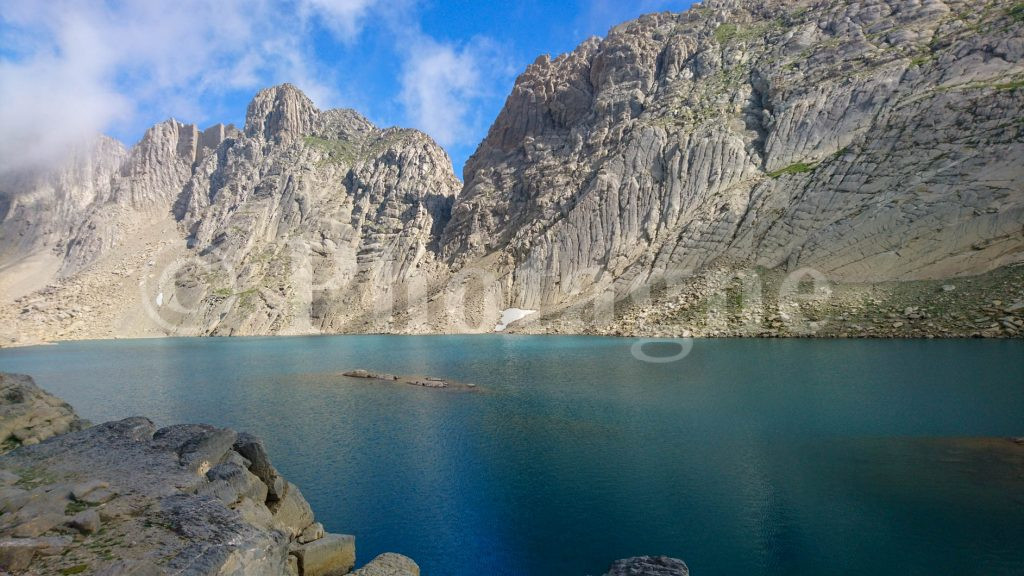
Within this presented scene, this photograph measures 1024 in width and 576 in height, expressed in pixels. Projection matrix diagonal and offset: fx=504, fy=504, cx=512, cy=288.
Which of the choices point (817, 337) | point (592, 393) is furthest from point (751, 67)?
point (592, 393)

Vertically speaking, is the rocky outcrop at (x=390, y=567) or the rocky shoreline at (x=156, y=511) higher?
the rocky shoreline at (x=156, y=511)

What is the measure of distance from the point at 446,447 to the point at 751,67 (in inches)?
4201

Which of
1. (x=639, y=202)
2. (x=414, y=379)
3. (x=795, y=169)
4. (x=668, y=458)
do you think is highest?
(x=795, y=169)

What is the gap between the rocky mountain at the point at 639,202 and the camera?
60031mm

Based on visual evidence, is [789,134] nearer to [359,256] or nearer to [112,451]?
[112,451]

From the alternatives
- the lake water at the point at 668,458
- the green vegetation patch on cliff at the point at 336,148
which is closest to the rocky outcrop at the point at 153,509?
the lake water at the point at 668,458

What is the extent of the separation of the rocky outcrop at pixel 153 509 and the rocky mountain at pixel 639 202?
199 ft

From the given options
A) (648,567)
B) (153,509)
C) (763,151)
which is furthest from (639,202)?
(153,509)

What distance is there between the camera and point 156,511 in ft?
36.9

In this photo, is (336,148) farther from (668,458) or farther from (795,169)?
(668,458)

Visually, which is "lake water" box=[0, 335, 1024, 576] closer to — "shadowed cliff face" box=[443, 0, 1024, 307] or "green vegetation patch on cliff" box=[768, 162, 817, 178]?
"shadowed cliff face" box=[443, 0, 1024, 307]

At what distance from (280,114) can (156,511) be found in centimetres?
20221

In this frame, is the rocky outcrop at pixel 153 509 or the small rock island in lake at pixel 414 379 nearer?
the rocky outcrop at pixel 153 509

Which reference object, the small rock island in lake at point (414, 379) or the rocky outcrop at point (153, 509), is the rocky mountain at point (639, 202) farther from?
the rocky outcrop at point (153, 509)
